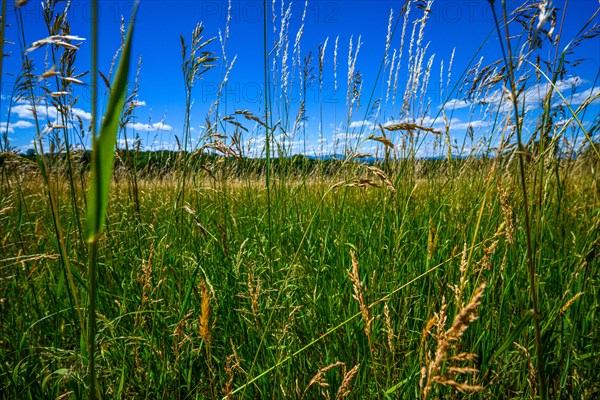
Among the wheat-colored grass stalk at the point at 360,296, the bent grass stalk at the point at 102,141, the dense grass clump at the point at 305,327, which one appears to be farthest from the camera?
the dense grass clump at the point at 305,327

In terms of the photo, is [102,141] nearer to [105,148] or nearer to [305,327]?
[105,148]

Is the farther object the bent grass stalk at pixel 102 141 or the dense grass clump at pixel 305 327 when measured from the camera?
the dense grass clump at pixel 305 327

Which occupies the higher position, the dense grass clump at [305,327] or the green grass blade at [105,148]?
the green grass blade at [105,148]

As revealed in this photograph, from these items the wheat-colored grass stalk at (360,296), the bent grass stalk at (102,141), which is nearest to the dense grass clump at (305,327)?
the wheat-colored grass stalk at (360,296)

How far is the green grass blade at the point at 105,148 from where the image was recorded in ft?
0.89

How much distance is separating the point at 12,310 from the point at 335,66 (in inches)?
114

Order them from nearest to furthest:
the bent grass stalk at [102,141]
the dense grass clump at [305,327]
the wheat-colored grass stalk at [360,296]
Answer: the bent grass stalk at [102,141]
the wheat-colored grass stalk at [360,296]
the dense grass clump at [305,327]

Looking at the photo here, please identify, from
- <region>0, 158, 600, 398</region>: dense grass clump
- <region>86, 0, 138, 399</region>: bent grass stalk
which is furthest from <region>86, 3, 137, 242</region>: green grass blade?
<region>0, 158, 600, 398</region>: dense grass clump

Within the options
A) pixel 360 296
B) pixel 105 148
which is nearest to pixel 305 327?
pixel 360 296

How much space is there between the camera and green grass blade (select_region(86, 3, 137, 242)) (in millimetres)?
272

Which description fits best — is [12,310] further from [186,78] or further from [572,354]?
[572,354]

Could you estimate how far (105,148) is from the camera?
0.30 meters

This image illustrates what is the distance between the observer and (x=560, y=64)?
132 cm

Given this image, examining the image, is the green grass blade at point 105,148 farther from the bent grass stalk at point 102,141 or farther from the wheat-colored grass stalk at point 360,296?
the wheat-colored grass stalk at point 360,296
